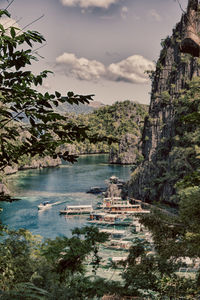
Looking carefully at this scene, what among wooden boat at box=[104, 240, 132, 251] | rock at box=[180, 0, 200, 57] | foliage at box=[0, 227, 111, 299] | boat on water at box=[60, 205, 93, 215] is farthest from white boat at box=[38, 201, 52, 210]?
rock at box=[180, 0, 200, 57]

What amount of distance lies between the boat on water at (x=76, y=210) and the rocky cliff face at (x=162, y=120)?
865 centimetres

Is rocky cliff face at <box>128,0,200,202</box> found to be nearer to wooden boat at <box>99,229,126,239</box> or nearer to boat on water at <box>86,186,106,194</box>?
boat on water at <box>86,186,106,194</box>

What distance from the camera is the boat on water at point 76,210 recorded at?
33.7 m

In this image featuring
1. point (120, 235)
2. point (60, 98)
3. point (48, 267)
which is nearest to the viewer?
point (60, 98)

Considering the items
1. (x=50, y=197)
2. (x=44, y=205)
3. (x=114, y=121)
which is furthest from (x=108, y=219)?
(x=114, y=121)

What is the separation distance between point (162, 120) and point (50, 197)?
67.3ft

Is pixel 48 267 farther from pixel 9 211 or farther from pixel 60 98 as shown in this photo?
pixel 9 211

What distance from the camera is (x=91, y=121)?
381 feet

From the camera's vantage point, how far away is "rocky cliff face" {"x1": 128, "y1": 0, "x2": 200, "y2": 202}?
3781 cm

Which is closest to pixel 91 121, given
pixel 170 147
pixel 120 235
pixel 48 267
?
pixel 170 147

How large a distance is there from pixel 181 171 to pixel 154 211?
26060 millimetres

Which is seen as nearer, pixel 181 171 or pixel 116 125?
pixel 181 171

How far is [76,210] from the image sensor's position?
34.2 m

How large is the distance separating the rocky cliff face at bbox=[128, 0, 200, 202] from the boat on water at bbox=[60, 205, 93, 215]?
28.4 ft
